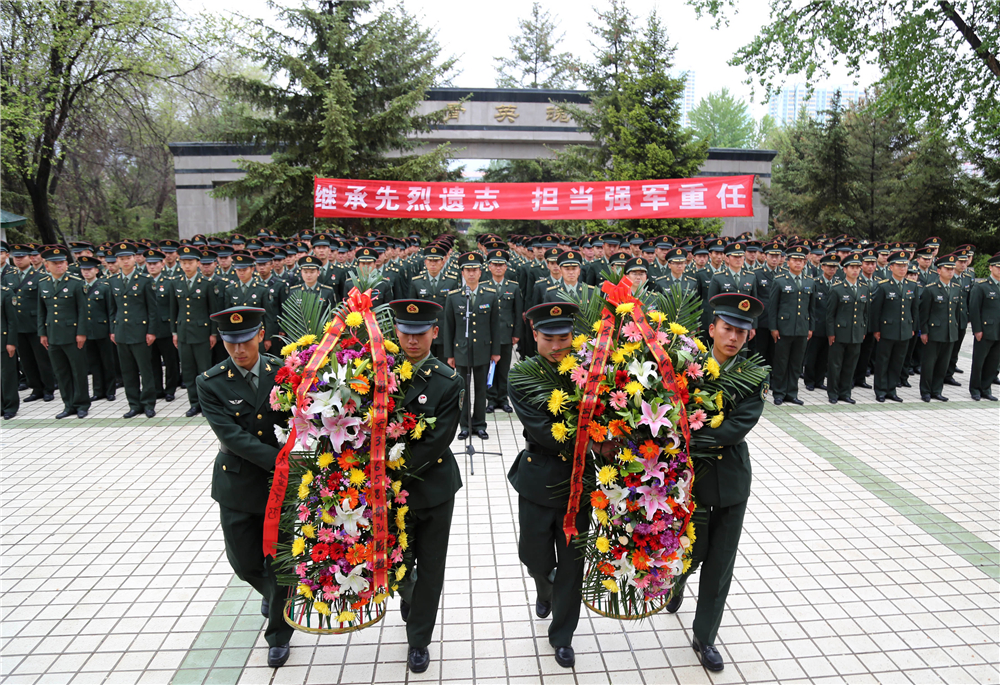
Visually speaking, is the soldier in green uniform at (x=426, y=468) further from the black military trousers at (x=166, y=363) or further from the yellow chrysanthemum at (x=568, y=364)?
the black military trousers at (x=166, y=363)

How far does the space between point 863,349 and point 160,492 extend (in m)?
9.74

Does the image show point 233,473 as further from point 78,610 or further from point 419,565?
point 78,610

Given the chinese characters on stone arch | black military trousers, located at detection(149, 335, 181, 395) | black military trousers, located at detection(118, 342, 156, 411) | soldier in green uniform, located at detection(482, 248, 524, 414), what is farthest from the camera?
the chinese characters on stone arch

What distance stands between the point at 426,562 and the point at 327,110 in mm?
15506

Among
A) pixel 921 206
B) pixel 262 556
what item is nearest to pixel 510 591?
pixel 262 556

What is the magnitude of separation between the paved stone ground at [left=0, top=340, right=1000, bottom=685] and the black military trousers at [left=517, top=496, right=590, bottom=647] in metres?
0.25

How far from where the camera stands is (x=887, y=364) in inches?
350

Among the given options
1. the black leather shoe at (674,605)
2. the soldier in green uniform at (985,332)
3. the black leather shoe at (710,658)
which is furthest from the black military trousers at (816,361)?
the black leather shoe at (710,658)

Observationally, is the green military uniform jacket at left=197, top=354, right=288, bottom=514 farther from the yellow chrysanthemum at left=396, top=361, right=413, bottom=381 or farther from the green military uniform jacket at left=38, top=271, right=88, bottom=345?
the green military uniform jacket at left=38, top=271, right=88, bottom=345

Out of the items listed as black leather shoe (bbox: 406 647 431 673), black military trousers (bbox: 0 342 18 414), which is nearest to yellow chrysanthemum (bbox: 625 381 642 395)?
black leather shoe (bbox: 406 647 431 673)

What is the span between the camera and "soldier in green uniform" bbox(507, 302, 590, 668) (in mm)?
3234

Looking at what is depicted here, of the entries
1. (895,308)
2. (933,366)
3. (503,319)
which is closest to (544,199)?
(503,319)

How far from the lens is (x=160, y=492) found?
18.2 ft

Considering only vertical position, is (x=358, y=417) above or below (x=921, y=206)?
below
